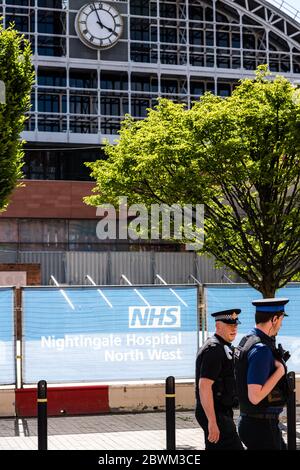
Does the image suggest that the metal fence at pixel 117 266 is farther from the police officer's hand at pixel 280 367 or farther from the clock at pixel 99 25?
the police officer's hand at pixel 280 367

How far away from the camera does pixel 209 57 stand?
5197 cm

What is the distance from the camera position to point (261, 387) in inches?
245

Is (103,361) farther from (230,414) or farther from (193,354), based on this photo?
(230,414)

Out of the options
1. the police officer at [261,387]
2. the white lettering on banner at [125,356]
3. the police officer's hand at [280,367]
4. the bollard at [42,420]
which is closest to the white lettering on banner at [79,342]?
the white lettering on banner at [125,356]

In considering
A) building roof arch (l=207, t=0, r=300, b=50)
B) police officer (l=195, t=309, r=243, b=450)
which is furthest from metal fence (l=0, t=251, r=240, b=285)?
police officer (l=195, t=309, r=243, b=450)

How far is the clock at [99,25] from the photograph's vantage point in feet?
157

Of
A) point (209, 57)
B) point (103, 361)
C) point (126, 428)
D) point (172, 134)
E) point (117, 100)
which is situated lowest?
point (126, 428)

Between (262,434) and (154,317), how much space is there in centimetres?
766

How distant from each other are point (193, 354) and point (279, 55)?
42156 millimetres

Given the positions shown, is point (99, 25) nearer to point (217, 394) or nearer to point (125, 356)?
point (125, 356)

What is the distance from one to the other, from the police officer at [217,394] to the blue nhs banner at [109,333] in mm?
6608

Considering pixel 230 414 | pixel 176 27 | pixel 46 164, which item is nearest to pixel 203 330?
pixel 230 414

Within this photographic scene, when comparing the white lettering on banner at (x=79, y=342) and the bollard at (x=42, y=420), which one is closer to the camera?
the bollard at (x=42, y=420)

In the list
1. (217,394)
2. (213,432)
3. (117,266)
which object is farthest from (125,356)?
(117,266)
